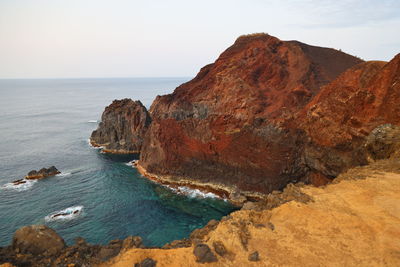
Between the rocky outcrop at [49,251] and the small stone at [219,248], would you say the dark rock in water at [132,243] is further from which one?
the small stone at [219,248]

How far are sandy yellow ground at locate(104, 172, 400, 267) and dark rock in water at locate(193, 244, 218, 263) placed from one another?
24cm

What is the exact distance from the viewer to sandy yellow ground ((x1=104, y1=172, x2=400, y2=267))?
10594 millimetres

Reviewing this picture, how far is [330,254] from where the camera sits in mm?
10805

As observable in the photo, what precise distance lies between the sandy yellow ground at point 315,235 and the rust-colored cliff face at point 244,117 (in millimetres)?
16871

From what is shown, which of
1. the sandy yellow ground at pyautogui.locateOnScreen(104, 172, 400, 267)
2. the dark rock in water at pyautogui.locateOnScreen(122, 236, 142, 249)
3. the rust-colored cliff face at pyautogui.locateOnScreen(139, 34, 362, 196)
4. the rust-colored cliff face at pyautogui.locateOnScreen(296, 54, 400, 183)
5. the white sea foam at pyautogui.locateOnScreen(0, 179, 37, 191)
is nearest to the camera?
the sandy yellow ground at pyautogui.locateOnScreen(104, 172, 400, 267)

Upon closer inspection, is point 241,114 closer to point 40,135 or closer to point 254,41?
point 254,41

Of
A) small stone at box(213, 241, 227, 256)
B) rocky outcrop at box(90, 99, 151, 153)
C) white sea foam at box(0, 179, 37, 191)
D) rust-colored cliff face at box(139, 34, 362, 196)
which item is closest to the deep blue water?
white sea foam at box(0, 179, 37, 191)

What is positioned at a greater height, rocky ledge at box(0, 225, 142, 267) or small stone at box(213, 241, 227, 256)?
small stone at box(213, 241, 227, 256)

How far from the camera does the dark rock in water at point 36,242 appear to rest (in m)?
11.1

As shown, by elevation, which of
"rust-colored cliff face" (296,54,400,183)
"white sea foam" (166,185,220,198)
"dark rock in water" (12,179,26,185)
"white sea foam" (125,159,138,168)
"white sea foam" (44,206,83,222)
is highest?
"rust-colored cliff face" (296,54,400,183)

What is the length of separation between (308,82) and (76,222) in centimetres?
3482

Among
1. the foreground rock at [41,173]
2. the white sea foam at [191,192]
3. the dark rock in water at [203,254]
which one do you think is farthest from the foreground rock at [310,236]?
the foreground rock at [41,173]

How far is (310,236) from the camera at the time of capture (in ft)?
39.2

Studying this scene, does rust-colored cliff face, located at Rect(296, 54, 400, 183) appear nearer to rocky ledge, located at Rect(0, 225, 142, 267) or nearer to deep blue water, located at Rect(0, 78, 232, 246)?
deep blue water, located at Rect(0, 78, 232, 246)
